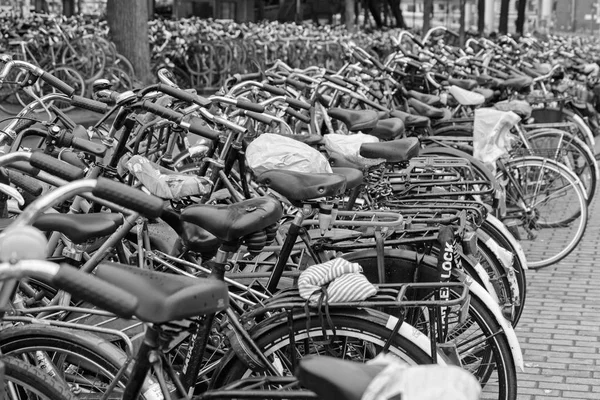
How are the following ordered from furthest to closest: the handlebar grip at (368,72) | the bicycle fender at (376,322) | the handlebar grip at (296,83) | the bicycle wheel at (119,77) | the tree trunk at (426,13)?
the tree trunk at (426,13), the bicycle wheel at (119,77), the handlebar grip at (368,72), the handlebar grip at (296,83), the bicycle fender at (376,322)

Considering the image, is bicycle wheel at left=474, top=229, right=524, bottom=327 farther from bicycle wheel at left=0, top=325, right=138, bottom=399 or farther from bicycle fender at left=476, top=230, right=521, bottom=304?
bicycle wheel at left=0, top=325, right=138, bottom=399

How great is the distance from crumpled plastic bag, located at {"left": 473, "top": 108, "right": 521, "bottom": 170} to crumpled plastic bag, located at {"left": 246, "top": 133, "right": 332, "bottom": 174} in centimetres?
264

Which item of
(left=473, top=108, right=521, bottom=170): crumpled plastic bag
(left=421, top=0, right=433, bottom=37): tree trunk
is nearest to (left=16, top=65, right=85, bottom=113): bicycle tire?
(left=473, top=108, right=521, bottom=170): crumpled plastic bag

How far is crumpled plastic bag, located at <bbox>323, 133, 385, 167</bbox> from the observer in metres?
4.72

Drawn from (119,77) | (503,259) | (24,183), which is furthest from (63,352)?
(119,77)

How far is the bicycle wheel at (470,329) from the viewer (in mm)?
3502

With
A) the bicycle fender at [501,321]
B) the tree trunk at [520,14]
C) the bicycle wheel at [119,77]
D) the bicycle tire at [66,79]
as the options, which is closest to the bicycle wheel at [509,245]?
the bicycle fender at [501,321]

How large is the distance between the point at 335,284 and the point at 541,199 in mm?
4180

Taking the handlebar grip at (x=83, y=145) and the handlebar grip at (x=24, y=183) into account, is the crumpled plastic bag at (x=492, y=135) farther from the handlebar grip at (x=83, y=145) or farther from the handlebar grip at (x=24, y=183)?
the handlebar grip at (x=24, y=183)

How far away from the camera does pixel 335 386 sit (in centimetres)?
187

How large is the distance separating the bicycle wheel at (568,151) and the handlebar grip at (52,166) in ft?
16.0

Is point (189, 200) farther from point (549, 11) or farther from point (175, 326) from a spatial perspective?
point (549, 11)

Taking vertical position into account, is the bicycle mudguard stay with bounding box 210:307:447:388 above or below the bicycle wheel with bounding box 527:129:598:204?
above

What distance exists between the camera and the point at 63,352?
2.82 metres
